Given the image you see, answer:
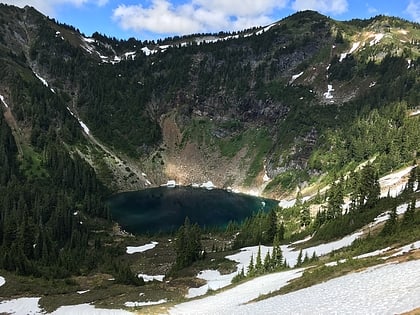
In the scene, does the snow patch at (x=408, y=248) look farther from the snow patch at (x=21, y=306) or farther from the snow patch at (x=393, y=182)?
the snow patch at (x=393, y=182)

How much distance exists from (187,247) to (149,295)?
32.1 meters

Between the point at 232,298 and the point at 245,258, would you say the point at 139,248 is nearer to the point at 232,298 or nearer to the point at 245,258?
the point at 245,258

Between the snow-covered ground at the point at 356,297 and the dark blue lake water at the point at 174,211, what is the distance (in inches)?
4689

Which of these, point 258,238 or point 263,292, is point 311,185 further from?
point 263,292

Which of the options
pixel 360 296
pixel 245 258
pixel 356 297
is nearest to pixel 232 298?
pixel 356 297

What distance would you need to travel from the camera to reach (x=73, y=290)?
60.6 meters

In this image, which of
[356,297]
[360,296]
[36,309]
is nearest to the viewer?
[360,296]

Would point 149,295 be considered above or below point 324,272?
below

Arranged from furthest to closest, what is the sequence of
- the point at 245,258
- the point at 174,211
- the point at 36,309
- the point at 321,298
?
1. the point at 174,211
2. the point at 245,258
3. the point at 36,309
4. the point at 321,298

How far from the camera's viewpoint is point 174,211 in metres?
177

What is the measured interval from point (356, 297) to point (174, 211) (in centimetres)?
15596

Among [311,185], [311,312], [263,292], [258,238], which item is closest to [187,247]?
[258,238]

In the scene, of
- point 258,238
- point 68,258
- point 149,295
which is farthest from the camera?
point 258,238

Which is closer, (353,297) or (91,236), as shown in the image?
(353,297)
